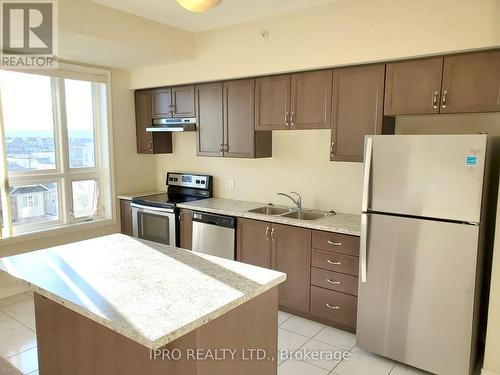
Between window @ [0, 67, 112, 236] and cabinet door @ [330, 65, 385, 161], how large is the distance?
108 inches

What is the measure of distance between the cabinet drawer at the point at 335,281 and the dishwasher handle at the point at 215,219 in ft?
2.97

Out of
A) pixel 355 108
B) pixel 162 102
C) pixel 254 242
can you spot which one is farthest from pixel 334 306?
pixel 162 102

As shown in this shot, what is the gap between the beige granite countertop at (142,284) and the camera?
4.48ft

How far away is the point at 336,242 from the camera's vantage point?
9.84ft

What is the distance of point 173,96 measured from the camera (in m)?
4.32

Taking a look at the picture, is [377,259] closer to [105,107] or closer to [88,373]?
[88,373]

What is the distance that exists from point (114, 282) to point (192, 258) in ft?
1.56

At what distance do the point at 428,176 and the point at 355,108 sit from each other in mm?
917

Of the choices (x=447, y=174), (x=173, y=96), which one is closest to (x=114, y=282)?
(x=447, y=174)

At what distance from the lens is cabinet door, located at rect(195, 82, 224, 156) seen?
394cm

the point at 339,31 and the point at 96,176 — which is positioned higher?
the point at 339,31

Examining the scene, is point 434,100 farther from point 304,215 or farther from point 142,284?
point 142,284

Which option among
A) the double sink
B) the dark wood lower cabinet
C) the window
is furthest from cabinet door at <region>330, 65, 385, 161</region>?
the window

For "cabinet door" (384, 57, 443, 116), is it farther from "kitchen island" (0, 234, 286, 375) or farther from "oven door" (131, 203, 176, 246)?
"oven door" (131, 203, 176, 246)
